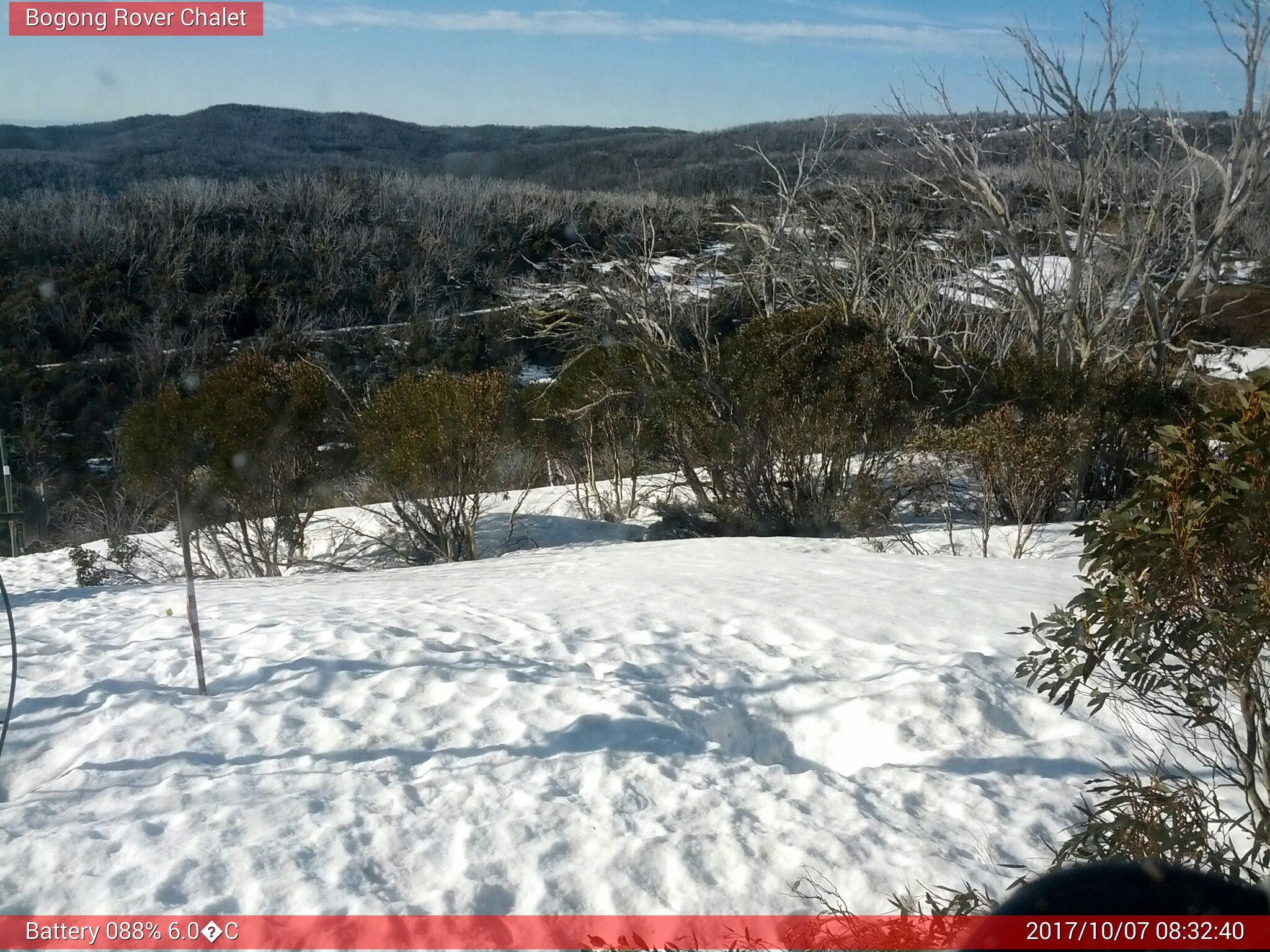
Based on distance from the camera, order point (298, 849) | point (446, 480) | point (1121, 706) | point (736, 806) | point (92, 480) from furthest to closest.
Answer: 1. point (92, 480)
2. point (446, 480)
3. point (1121, 706)
4. point (736, 806)
5. point (298, 849)

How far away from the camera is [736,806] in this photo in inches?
151

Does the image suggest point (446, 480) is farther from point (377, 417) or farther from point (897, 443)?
point (897, 443)

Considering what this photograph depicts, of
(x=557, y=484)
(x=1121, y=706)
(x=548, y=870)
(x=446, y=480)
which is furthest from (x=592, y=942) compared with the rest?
(x=557, y=484)

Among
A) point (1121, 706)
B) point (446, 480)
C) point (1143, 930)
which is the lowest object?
point (446, 480)

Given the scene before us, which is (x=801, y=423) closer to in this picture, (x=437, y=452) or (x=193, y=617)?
(x=437, y=452)

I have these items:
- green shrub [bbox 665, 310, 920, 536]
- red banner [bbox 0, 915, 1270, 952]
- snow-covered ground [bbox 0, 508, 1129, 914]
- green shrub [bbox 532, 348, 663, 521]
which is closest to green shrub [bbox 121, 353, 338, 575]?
green shrub [bbox 532, 348, 663, 521]

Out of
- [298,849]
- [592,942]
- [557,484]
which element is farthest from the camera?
[557,484]

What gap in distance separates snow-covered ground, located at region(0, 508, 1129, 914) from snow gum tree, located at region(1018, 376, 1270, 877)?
0.96 meters

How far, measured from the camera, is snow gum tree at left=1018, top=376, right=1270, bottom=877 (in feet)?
8.36

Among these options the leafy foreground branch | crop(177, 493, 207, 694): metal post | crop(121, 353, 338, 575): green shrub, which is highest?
the leafy foreground branch

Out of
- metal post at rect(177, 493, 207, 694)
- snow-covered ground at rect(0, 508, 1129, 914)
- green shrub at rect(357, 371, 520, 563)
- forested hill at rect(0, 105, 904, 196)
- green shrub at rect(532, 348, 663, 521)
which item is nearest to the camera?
snow-covered ground at rect(0, 508, 1129, 914)

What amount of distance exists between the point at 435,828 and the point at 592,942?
78 centimetres

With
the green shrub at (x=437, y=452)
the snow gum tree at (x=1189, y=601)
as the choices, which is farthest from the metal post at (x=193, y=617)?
the green shrub at (x=437, y=452)

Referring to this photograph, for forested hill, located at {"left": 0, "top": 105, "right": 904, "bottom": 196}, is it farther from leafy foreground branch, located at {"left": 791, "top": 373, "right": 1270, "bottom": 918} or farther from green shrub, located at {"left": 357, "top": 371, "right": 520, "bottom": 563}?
leafy foreground branch, located at {"left": 791, "top": 373, "right": 1270, "bottom": 918}
